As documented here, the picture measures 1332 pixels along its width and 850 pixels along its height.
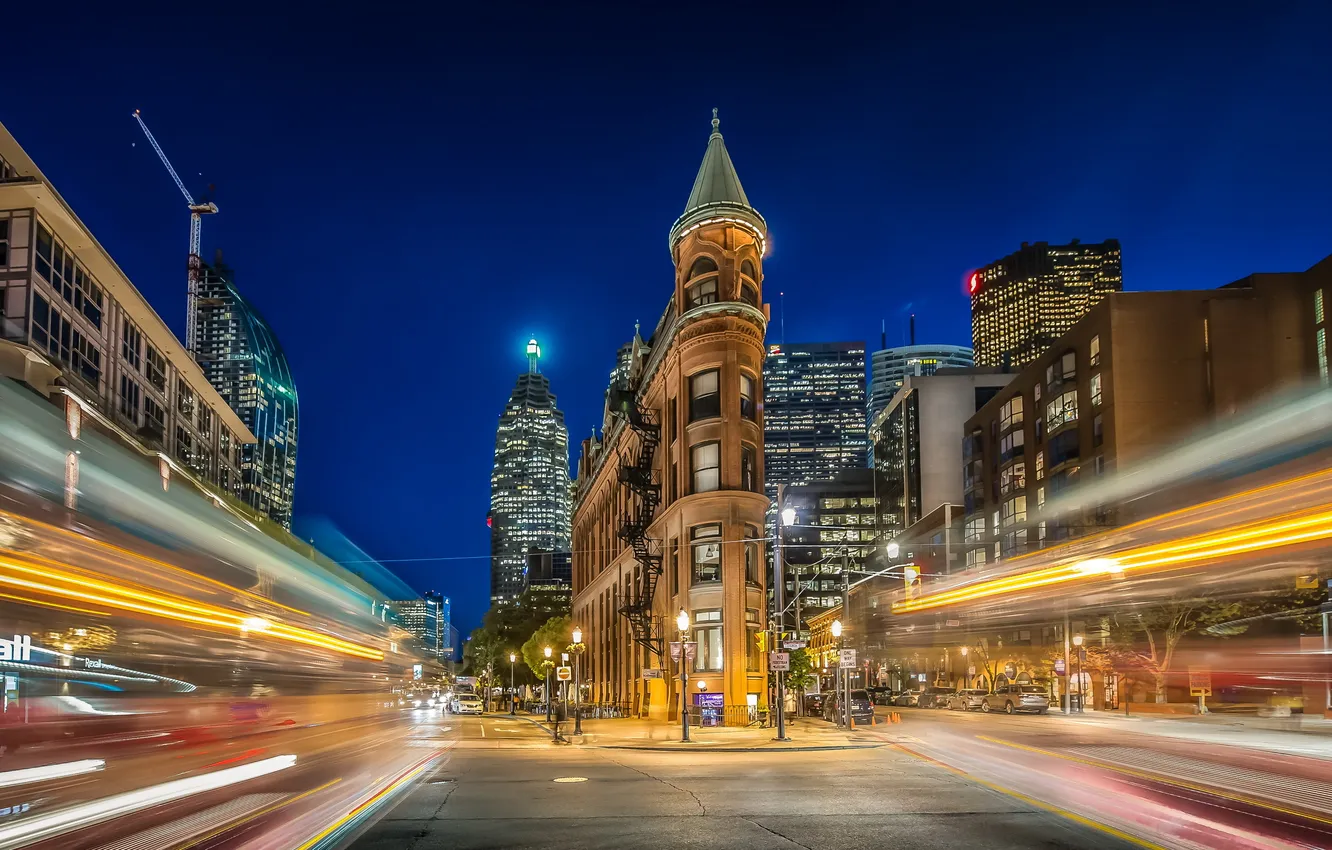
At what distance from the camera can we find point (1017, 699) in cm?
6072

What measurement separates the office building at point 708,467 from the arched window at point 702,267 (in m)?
0.06

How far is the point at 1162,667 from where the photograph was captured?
61156 mm

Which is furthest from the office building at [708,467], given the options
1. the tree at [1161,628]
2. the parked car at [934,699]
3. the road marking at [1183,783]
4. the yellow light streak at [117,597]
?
the yellow light streak at [117,597]

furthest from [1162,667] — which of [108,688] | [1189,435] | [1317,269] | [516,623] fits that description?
[516,623]

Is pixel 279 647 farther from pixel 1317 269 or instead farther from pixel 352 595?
pixel 1317 269

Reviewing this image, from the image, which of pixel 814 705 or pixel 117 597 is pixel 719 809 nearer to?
pixel 117 597

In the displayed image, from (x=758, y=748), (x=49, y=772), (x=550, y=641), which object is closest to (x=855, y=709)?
(x=758, y=748)

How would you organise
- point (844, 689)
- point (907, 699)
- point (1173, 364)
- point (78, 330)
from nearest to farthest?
point (844, 689)
point (78, 330)
point (907, 699)
point (1173, 364)

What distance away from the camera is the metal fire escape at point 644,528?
195 feet

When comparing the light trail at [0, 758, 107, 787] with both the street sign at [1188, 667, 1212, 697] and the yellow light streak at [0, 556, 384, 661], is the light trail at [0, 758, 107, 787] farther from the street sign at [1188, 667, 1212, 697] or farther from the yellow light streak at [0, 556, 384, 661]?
the street sign at [1188, 667, 1212, 697]

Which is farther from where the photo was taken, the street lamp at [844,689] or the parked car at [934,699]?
the parked car at [934,699]

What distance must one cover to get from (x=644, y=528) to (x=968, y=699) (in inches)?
1004

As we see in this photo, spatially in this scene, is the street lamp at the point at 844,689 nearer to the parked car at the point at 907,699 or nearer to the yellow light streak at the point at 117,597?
the yellow light streak at the point at 117,597

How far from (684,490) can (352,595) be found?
19.9m
